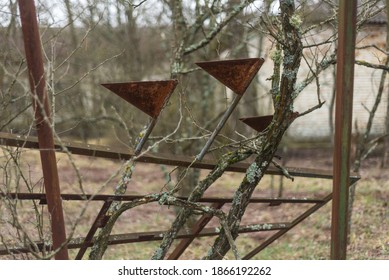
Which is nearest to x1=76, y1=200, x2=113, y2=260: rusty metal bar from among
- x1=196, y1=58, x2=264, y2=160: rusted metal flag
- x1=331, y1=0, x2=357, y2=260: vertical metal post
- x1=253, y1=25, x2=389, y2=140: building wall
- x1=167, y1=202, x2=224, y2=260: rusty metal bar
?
x1=167, y1=202, x2=224, y2=260: rusty metal bar

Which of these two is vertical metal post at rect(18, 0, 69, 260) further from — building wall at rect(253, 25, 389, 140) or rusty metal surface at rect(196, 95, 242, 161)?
building wall at rect(253, 25, 389, 140)

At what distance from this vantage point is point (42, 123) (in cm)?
253

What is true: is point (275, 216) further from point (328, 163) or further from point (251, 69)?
point (251, 69)

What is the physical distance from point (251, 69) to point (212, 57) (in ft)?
22.6

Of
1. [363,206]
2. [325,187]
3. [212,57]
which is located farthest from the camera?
[325,187]

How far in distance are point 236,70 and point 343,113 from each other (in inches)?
32.1

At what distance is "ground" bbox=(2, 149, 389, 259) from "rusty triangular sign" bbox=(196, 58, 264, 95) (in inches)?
65.5

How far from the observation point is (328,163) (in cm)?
1423

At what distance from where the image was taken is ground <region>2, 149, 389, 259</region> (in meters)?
6.95

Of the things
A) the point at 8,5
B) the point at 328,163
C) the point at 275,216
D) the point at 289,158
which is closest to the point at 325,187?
the point at 275,216

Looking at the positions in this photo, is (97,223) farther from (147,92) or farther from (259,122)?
(259,122)

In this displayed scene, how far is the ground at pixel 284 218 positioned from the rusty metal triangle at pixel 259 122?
1.46m
